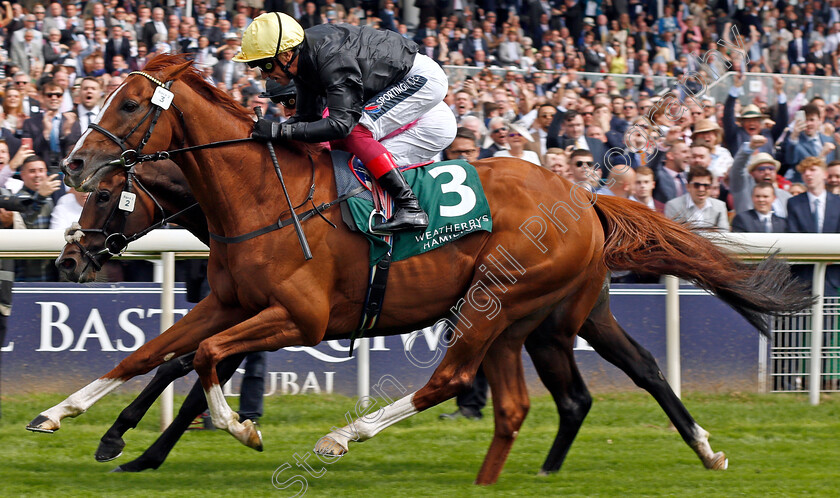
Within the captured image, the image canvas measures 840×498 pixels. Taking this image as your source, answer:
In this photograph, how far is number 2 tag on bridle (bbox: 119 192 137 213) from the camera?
4.34m

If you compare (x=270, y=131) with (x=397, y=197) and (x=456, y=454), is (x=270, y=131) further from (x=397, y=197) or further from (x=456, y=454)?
(x=456, y=454)

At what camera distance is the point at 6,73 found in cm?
938

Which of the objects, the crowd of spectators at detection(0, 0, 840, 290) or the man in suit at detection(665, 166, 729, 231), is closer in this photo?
the man in suit at detection(665, 166, 729, 231)

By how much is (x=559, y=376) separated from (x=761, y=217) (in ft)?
8.31

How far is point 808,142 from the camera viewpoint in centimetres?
911

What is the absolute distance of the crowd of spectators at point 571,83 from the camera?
679 centimetres

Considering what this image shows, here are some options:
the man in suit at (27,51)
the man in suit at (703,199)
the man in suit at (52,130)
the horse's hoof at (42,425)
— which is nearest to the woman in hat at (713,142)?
the man in suit at (703,199)

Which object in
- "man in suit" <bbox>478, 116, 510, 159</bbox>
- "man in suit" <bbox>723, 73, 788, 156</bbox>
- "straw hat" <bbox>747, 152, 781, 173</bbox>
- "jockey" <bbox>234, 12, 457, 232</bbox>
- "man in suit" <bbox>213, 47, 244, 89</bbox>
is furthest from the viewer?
"man in suit" <bbox>213, 47, 244, 89</bbox>

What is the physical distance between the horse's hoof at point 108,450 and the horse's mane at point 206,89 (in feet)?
4.85

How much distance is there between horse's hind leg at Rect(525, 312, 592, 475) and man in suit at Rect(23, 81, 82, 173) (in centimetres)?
412

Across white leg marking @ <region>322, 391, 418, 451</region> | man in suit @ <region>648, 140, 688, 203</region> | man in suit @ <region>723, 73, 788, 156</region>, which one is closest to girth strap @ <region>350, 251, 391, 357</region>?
white leg marking @ <region>322, 391, 418, 451</region>

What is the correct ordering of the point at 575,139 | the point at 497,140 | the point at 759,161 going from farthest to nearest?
the point at 575,139, the point at 497,140, the point at 759,161

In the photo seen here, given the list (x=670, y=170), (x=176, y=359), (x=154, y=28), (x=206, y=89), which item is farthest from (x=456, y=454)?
(x=154, y=28)

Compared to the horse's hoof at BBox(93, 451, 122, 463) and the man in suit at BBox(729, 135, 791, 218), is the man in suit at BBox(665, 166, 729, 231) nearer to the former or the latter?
the man in suit at BBox(729, 135, 791, 218)
